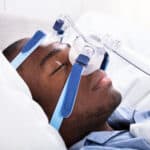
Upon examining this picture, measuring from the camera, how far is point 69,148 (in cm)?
121

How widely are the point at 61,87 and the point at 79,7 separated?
1.11 m

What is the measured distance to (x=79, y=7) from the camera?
7.15 ft

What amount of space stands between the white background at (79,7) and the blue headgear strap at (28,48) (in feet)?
2.03

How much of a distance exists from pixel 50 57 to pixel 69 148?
0.34 m

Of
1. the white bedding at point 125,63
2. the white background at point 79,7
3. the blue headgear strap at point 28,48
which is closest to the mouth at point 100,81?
the blue headgear strap at point 28,48

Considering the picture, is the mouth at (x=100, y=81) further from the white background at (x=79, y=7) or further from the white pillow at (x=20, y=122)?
the white background at (x=79, y=7)

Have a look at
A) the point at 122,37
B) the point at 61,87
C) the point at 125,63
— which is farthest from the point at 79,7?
the point at 61,87

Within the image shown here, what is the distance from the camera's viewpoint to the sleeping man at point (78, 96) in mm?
1159

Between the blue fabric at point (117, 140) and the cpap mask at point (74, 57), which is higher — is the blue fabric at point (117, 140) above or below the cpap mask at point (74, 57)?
below

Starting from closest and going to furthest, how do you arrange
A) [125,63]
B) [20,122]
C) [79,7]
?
[20,122] → [125,63] → [79,7]

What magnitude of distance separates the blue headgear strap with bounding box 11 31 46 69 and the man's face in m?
0.02

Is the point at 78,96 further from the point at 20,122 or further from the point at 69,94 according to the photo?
the point at 20,122

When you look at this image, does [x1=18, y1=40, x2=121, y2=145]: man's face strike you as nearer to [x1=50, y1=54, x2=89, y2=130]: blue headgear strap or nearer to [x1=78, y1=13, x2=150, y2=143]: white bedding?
[x1=50, y1=54, x2=89, y2=130]: blue headgear strap

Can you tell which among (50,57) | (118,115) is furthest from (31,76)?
(118,115)
